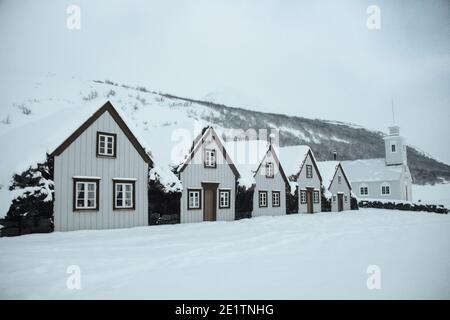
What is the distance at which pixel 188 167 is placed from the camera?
→ 78.5 ft

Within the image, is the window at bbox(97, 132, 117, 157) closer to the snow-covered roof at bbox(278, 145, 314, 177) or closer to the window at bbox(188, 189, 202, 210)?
the window at bbox(188, 189, 202, 210)

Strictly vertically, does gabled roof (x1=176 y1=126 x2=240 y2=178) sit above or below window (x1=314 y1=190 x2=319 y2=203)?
above

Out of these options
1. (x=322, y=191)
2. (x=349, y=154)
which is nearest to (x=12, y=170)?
(x=322, y=191)

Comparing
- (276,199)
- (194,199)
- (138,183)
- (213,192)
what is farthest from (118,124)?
(276,199)

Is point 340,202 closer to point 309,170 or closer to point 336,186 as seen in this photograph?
point 336,186

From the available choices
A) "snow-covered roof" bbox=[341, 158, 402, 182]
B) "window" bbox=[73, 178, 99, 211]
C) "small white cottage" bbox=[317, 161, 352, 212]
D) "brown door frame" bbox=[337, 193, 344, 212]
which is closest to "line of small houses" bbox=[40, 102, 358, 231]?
"window" bbox=[73, 178, 99, 211]

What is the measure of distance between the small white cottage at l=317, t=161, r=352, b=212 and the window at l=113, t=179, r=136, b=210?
23960mm

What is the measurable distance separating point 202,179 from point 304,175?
14.3 m

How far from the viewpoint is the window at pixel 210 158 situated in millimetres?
25281

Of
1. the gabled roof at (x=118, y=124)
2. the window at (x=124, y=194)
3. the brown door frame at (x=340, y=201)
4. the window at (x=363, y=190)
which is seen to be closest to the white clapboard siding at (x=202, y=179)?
the gabled roof at (x=118, y=124)

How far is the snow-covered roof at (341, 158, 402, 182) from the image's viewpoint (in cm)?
5311

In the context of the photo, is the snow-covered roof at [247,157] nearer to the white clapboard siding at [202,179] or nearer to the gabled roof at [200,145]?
the gabled roof at [200,145]

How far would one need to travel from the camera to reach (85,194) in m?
17.9
